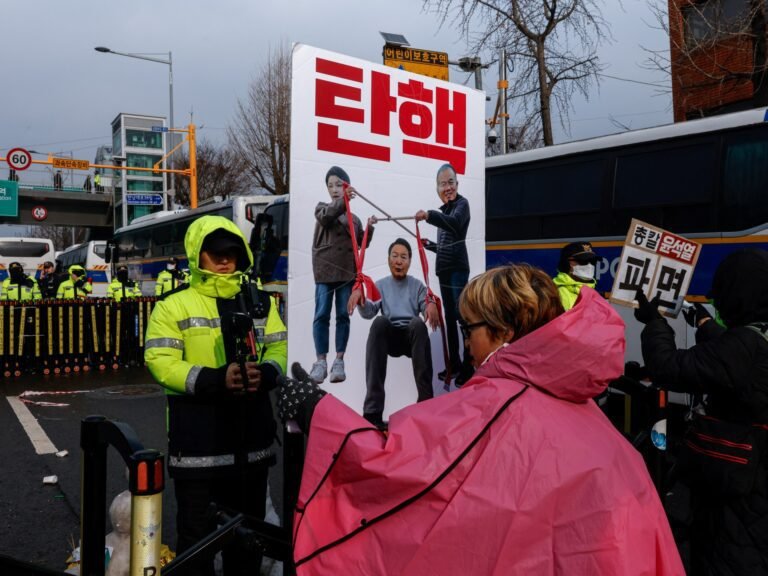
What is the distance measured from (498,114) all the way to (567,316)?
18.0m

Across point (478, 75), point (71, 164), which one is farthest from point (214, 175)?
point (478, 75)

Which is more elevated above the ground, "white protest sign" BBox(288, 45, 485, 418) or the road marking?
"white protest sign" BBox(288, 45, 485, 418)

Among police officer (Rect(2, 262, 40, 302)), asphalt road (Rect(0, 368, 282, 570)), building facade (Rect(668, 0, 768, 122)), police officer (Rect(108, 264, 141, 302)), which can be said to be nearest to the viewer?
asphalt road (Rect(0, 368, 282, 570))

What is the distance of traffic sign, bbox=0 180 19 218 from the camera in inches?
1550

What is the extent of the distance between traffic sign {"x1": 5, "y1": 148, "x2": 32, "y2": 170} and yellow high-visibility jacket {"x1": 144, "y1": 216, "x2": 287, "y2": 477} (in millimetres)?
23854

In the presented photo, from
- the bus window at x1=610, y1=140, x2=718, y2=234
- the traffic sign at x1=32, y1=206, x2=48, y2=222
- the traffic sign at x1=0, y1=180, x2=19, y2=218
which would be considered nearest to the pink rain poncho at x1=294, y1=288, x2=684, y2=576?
the bus window at x1=610, y1=140, x2=718, y2=234

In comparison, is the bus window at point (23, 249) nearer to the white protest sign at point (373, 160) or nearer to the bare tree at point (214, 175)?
the bare tree at point (214, 175)

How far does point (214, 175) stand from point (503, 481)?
47.5 metres

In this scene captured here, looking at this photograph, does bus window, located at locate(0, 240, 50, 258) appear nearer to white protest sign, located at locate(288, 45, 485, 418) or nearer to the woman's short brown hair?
white protest sign, located at locate(288, 45, 485, 418)

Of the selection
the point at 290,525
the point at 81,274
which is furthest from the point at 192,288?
the point at 81,274

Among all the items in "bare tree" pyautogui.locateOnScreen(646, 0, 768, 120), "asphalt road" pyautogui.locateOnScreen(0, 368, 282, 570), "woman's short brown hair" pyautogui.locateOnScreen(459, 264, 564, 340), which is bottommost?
"asphalt road" pyautogui.locateOnScreen(0, 368, 282, 570)

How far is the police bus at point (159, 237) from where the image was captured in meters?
18.1

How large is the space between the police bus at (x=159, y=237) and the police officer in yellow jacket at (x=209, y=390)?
15298mm

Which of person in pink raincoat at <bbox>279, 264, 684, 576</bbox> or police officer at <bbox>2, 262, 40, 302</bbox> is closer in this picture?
person in pink raincoat at <bbox>279, 264, 684, 576</bbox>
